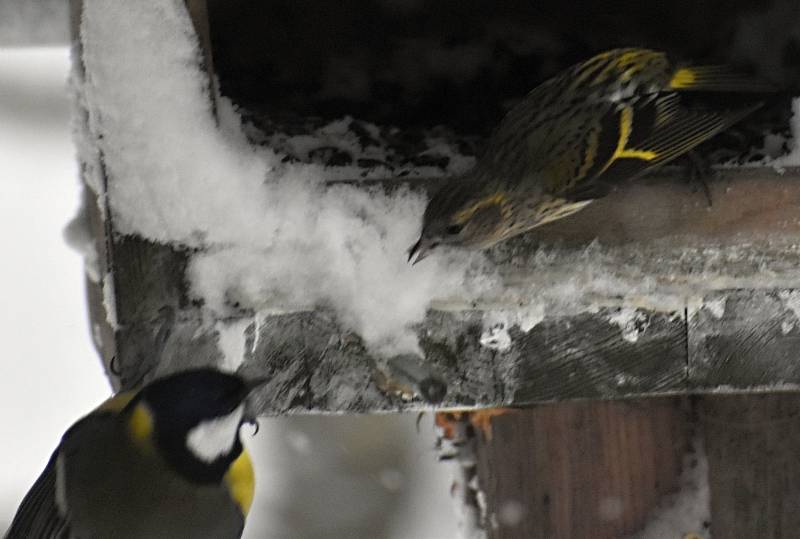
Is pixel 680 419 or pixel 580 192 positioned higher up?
pixel 580 192

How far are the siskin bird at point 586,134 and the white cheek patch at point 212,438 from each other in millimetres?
544

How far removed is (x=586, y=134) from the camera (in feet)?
6.13

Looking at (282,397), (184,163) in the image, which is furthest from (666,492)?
(184,163)

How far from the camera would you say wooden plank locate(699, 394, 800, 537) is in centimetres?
207

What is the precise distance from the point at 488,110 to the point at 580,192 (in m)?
0.60

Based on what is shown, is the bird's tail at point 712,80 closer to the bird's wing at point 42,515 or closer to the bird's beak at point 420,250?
the bird's beak at point 420,250

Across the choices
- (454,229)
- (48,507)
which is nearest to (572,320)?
(454,229)

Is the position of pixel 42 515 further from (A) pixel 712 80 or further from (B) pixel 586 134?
(A) pixel 712 80

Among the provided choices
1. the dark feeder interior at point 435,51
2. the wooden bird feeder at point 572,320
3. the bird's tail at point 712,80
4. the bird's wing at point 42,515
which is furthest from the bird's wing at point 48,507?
the bird's tail at point 712,80

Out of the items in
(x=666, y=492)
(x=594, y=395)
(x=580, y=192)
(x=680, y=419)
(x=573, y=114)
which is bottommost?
(x=666, y=492)

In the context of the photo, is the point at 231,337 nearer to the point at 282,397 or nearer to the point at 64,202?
the point at 282,397

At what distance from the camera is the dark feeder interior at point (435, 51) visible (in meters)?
2.13

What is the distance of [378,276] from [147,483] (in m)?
0.69

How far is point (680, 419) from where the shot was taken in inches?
86.4
